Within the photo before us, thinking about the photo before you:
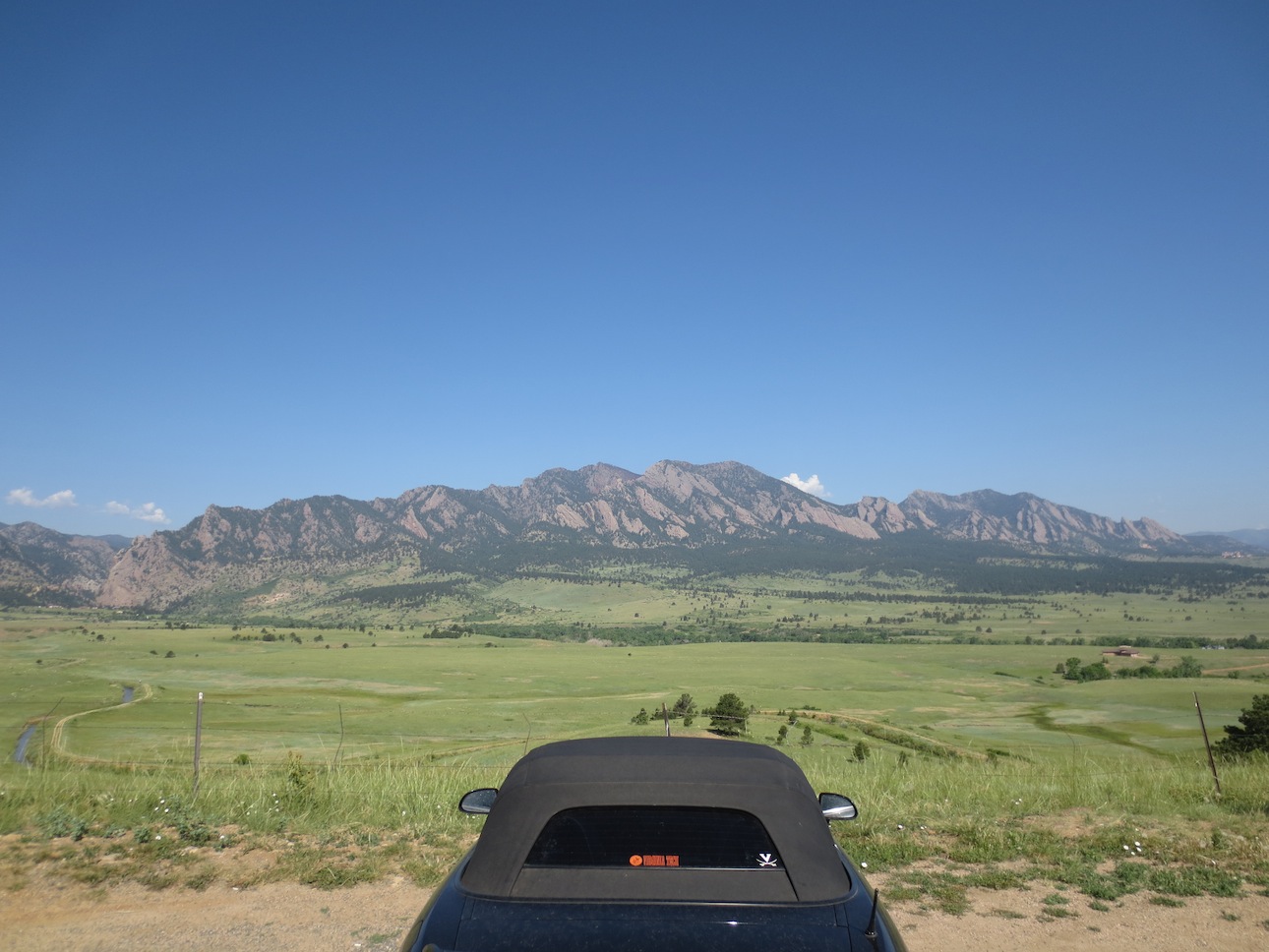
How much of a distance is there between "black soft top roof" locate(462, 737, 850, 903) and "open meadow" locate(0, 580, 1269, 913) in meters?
5.13

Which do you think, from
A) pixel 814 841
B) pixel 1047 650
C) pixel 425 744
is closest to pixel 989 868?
pixel 814 841

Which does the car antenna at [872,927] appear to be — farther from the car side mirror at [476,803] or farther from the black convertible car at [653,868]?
the car side mirror at [476,803]

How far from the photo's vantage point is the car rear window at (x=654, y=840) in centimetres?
340

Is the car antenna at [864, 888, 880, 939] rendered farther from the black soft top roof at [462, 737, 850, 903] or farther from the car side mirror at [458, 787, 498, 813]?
the car side mirror at [458, 787, 498, 813]

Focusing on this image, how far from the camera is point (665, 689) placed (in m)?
99.6

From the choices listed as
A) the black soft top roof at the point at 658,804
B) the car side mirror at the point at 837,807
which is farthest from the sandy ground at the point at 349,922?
the black soft top roof at the point at 658,804

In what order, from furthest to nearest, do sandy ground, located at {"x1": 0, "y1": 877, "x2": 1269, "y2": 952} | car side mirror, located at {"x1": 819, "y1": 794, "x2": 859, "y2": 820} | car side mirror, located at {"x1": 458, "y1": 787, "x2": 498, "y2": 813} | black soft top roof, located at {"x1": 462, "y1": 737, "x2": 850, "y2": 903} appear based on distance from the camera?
sandy ground, located at {"x1": 0, "y1": 877, "x2": 1269, "y2": 952}
car side mirror, located at {"x1": 458, "y1": 787, "x2": 498, "y2": 813}
car side mirror, located at {"x1": 819, "y1": 794, "x2": 859, "y2": 820}
black soft top roof, located at {"x1": 462, "y1": 737, "x2": 850, "y2": 903}

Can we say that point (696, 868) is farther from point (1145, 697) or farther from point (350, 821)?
point (1145, 697)

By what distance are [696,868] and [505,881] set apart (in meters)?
0.85

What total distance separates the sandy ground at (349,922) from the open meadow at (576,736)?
0.31 m

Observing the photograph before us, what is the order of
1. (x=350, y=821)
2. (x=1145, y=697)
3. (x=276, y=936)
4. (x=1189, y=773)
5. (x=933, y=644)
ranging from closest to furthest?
(x=276, y=936) < (x=350, y=821) < (x=1189, y=773) < (x=1145, y=697) < (x=933, y=644)

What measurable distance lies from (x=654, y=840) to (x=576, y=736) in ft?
197

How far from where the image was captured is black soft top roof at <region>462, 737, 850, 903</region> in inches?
126

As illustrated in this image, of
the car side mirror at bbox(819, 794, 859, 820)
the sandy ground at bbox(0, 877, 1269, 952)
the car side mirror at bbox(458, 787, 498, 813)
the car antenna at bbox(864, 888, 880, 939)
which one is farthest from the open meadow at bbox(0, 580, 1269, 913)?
the car antenna at bbox(864, 888, 880, 939)
